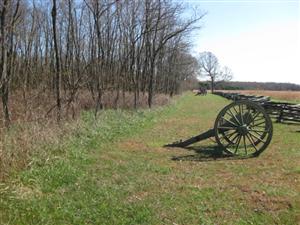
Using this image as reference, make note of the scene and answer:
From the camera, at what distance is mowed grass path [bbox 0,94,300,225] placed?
6.17m

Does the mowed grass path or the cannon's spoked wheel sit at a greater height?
the cannon's spoked wheel

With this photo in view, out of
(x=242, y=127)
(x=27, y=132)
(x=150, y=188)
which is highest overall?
(x=27, y=132)

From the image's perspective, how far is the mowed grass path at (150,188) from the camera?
617 cm

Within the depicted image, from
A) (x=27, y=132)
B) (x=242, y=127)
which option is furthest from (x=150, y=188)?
(x=242, y=127)

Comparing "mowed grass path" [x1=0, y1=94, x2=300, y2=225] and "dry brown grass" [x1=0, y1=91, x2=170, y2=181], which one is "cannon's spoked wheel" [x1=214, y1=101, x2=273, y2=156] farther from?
"dry brown grass" [x1=0, y1=91, x2=170, y2=181]

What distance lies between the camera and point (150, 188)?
25.4ft

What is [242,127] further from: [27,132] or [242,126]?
[27,132]

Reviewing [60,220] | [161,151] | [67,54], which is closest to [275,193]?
[60,220]

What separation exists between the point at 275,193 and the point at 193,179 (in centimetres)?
176

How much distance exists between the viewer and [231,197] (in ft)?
23.9

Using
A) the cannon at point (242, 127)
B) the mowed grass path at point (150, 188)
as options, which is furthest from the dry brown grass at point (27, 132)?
the cannon at point (242, 127)

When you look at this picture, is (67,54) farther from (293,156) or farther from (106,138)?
(293,156)

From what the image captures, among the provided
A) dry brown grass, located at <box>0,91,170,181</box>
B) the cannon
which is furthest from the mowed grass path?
the cannon

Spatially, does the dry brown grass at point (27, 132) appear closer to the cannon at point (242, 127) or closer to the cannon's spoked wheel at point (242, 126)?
the cannon at point (242, 127)
